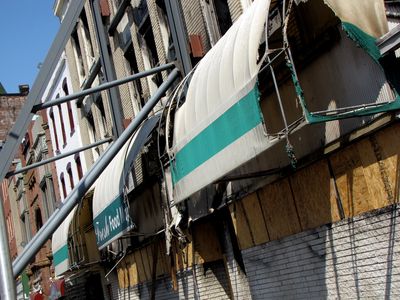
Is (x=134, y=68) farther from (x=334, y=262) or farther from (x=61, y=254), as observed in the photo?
(x=334, y=262)

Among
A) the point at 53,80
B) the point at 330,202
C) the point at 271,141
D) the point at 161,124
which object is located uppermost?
the point at 53,80

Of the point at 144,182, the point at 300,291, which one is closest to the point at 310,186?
the point at 300,291

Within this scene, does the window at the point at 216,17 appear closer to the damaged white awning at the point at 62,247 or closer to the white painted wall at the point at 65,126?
the damaged white awning at the point at 62,247

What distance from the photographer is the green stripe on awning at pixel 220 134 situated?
287 inches

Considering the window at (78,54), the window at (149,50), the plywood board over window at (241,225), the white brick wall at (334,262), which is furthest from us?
the window at (78,54)

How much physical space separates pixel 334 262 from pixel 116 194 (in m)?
5.97

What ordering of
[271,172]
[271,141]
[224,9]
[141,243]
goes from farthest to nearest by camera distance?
[141,243] < [224,9] < [271,172] < [271,141]

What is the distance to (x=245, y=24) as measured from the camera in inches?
311

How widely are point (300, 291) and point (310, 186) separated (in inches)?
59.5

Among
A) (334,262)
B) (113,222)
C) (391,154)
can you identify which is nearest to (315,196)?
(334,262)

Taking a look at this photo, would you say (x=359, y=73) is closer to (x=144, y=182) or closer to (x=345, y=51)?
(x=345, y=51)

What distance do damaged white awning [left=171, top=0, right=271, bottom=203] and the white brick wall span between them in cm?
151

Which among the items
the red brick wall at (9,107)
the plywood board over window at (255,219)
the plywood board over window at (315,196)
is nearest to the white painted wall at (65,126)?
the plywood board over window at (255,219)

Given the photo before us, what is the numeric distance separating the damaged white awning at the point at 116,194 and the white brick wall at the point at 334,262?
3338 millimetres
